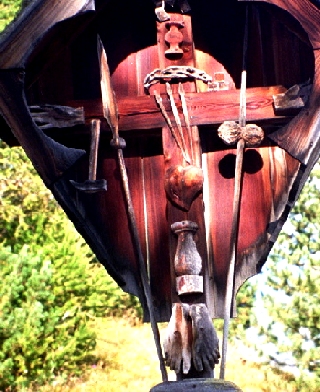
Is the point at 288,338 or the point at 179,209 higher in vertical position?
the point at 288,338

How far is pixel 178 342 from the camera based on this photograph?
218 centimetres

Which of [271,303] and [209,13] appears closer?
[209,13]

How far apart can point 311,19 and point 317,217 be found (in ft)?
22.0

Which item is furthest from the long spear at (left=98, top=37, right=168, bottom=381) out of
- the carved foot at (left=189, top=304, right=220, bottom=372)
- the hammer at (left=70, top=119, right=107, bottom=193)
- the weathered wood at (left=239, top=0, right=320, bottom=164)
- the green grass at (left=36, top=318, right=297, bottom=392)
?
the green grass at (left=36, top=318, right=297, bottom=392)

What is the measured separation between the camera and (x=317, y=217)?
8766 millimetres

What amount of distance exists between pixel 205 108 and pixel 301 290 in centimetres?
634

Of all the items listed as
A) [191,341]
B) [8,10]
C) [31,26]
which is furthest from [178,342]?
[8,10]

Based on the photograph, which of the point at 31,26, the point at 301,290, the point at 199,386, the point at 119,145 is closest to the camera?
the point at 199,386

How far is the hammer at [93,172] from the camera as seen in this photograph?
7.27ft

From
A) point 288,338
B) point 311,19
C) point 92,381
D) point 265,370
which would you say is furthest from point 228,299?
point 92,381

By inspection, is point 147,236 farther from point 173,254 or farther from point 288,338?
point 288,338

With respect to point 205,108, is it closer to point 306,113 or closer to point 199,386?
point 306,113

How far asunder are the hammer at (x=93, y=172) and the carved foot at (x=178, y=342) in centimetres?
41

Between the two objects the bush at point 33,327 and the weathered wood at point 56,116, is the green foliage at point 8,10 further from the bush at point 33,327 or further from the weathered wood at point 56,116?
the weathered wood at point 56,116
